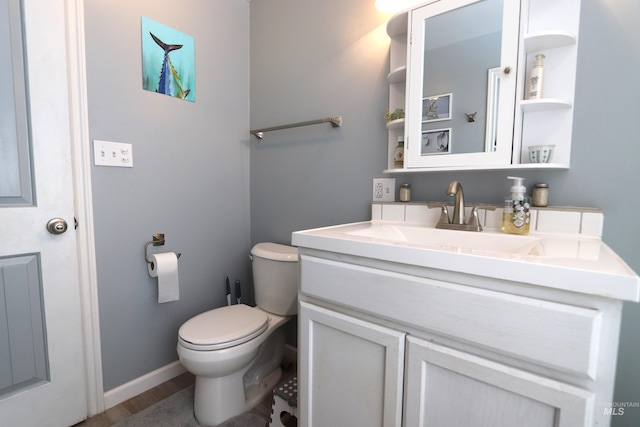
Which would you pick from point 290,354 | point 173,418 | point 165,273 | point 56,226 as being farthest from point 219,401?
point 56,226

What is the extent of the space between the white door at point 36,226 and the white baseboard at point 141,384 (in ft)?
0.50

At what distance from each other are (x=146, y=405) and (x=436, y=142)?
1771mm

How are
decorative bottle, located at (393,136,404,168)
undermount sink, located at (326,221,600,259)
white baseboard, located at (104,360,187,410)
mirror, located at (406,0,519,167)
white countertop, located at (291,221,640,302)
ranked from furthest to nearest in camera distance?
1. white baseboard, located at (104,360,187,410)
2. decorative bottle, located at (393,136,404,168)
3. mirror, located at (406,0,519,167)
4. undermount sink, located at (326,221,600,259)
5. white countertop, located at (291,221,640,302)

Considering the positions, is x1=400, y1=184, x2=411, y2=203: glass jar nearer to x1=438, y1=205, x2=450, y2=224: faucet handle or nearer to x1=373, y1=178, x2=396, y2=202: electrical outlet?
x1=373, y1=178, x2=396, y2=202: electrical outlet

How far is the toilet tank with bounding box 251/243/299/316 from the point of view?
1.47 meters

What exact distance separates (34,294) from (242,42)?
5.47 ft

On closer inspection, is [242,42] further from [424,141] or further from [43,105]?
[424,141]

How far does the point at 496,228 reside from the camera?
1.07 m

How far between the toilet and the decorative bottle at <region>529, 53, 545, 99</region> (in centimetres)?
115

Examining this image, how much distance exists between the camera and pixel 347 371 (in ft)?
2.87

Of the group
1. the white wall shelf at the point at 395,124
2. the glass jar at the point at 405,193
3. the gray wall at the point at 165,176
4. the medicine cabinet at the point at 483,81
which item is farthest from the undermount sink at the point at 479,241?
the gray wall at the point at 165,176

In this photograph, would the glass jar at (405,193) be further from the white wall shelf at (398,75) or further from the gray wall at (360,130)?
the white wall shelf at (398,75)

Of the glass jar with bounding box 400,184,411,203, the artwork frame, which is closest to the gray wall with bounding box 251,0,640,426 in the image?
the glass jar with bounding box 400,184,411,203

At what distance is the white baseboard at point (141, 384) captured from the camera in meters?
1.39
